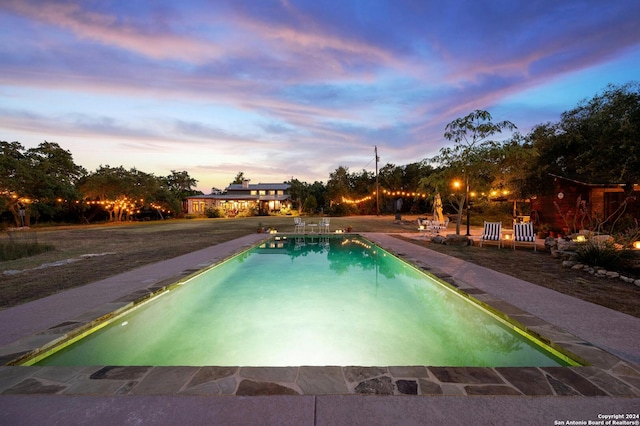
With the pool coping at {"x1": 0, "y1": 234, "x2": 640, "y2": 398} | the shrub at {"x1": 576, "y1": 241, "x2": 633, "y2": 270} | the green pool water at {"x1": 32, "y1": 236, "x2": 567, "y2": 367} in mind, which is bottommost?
the green pool water at {"x1": 32, "y1": 236, "x2": 567, "y2": 367}

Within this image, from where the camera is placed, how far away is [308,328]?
4.50 meters

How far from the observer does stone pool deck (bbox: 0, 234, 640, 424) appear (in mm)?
1966

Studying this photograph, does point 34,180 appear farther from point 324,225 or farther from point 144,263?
point 324,225

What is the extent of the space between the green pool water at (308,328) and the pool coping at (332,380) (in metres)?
0.47

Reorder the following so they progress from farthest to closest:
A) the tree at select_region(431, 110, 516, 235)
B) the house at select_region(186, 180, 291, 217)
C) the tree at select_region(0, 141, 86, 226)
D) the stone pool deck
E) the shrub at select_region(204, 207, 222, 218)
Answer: the house at select_region(186, 180, 291, 217)
the shrub at select_region(204, 207, 222, 218)
the tree at select_region(0, 141, 86, 226)
the tree at select_region(431, 110, 516, 235)
the stone pool deck

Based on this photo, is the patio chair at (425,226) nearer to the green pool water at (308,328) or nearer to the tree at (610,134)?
the tree at (610,134)

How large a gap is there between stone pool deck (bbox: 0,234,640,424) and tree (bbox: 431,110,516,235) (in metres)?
9.67

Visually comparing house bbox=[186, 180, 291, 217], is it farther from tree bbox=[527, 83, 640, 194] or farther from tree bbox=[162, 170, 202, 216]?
tree bbox=[527, 83, 640, 194]

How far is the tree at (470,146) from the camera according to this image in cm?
1195

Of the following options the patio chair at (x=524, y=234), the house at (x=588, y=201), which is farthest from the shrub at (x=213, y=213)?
the house at (x=588, y=201)

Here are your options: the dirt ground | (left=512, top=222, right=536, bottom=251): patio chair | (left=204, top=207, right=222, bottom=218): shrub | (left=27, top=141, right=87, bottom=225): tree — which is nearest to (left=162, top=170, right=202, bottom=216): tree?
(left=204, top=207, right=222, bottom=218): shrub

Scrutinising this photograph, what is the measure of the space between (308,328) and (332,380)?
2115 millimetres

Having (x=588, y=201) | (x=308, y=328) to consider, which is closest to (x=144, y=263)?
(x=308, y=328)

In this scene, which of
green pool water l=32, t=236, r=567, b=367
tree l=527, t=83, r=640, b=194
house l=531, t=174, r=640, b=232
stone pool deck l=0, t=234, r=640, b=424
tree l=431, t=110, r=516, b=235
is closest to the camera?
stone pool deck l=0, t=234, r=640, b=424
